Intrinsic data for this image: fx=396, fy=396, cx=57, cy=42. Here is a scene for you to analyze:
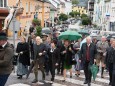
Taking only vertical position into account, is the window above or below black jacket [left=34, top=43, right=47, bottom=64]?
above

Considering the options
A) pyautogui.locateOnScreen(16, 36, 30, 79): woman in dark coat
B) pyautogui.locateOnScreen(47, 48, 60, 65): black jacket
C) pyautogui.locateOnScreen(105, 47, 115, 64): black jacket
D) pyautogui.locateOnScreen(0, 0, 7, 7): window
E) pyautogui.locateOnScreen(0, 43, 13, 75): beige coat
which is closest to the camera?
pyautogui.locateOnScreen(0, 43, 13, 75): beige coat

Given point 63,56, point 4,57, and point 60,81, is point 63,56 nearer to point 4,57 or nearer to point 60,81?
point 60,81

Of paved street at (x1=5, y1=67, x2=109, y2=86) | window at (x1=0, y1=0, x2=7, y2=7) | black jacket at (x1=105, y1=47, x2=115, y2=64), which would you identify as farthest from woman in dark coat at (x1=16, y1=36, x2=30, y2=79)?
window at (x1=0, y1=0, x2=7, y2=7)

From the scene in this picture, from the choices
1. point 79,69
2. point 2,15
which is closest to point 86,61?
point 79,69

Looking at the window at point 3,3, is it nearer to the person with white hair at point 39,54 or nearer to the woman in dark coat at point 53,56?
the woman in dark coat at point 53,56

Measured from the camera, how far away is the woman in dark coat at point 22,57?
50.1 feet

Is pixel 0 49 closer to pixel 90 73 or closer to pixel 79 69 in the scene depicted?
pixel 90 73

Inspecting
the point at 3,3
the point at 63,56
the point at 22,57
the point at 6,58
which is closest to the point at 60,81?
the point at 63,56

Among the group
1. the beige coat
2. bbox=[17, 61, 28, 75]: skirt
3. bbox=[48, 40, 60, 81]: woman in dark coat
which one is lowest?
bbox=[17, 61, 28, 75]: skirt

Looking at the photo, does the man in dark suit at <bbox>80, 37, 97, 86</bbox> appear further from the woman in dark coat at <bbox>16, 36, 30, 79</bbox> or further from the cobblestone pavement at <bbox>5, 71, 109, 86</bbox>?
the woman in dark coat at <bbox>16, 36, 30, 79</bbox>

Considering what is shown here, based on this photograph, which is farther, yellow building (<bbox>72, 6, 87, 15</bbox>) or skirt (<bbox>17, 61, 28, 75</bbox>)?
yellow building (<bbox>72, 6, 87, 15</bbox>)

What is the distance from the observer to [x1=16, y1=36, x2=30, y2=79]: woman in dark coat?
50.1ft

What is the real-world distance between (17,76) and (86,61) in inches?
128

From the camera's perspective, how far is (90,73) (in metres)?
13.8
